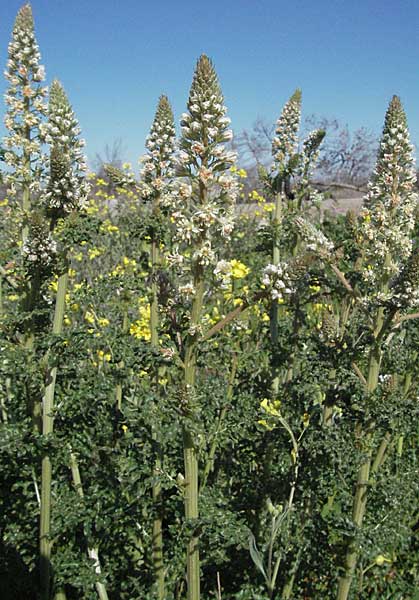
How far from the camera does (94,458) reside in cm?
291

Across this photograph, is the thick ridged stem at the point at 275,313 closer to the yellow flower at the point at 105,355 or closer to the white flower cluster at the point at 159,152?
the white flower cluster at the point at 159,152

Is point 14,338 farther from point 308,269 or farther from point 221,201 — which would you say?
point 308,269

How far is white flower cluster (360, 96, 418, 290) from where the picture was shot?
2.89 meters

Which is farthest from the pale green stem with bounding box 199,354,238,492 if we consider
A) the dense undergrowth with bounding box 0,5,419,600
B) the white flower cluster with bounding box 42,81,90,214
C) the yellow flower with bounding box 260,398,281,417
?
the white flower cluster with bounding box 42,81,90,214

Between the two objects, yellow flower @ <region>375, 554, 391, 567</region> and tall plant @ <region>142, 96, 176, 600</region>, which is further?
tall plant @ <region>142, 96, 176, 600</region>

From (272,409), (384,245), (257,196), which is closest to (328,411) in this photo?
(272,409)

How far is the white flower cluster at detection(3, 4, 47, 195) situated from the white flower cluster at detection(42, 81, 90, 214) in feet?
1.10

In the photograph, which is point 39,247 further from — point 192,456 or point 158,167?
point 192,456

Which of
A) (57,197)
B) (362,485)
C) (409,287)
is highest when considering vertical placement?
(57,197)

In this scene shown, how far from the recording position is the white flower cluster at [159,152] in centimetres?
350

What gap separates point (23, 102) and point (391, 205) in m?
2.25

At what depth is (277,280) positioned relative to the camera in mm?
2422

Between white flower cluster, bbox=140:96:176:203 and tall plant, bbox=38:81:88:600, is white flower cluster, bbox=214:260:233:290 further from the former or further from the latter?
white flower cluster, bbox=140:96:176:203

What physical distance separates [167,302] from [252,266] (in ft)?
17.7
